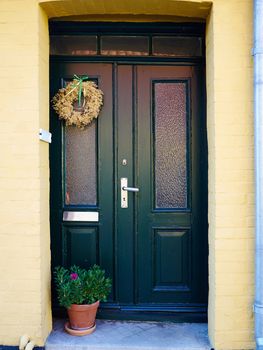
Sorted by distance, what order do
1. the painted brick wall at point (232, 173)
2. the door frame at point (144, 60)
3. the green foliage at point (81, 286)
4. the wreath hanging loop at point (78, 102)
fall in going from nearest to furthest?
the painted brick wall at point (232, 173), the green foliage at point (81, 286), the wreath hanging loop at point (78, 102), the door frame at point (144, 60)

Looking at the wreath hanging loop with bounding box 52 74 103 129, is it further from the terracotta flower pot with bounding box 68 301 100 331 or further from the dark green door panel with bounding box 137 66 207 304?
the terracotta flower pot with bounding box 68 301 100 331

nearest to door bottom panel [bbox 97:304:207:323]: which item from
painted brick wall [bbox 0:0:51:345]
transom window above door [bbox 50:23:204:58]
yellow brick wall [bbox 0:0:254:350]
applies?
yellow brick wall [bbox 0:0:254:350]

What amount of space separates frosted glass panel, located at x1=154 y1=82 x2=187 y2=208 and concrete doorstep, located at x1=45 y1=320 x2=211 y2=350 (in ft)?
3.79

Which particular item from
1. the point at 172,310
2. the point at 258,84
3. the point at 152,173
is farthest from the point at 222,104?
the point at 172,310

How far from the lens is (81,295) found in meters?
3.96

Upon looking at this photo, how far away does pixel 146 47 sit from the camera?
439 centimetres

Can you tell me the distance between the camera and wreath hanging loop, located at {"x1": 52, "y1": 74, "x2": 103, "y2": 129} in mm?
4250

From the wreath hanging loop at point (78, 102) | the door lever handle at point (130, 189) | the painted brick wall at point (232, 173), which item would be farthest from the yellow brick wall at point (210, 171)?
the door lever handle at point (130, 189)

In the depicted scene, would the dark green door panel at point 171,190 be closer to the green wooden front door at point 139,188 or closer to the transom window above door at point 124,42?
the green wooden front door at point 139,188

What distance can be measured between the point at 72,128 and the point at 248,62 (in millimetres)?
1759

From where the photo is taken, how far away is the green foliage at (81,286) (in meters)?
3.93

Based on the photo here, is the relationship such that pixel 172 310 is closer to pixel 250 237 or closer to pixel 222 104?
pixel 250 237

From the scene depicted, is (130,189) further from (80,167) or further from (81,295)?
(81,295)

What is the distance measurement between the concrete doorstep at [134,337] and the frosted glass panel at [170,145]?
1.16 meters
